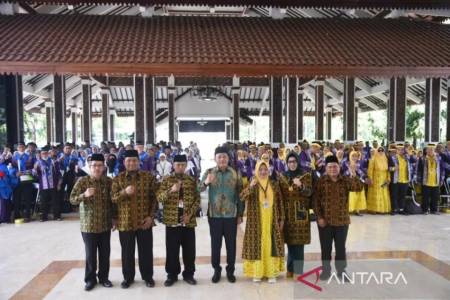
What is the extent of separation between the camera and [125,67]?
808 cm

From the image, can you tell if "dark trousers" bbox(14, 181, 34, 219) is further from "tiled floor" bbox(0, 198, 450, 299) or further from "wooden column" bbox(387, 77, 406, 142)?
"wooden column" bbox(387, 77, 406, 142)

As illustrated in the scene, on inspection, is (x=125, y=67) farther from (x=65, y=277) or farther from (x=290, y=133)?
(x=290, y=133)

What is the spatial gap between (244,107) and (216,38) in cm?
1574

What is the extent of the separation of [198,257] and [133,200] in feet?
5.80

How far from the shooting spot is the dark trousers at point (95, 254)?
4.68 meters

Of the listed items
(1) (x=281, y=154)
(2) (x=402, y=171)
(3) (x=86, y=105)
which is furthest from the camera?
(3) (x=86, y=105)

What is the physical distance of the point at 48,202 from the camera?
8852 millimetres

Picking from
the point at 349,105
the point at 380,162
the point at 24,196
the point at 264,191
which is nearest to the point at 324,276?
the point at 264,191

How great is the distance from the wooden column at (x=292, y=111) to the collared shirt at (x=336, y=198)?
29.5 feet

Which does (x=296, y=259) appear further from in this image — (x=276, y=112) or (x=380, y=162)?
(x=276, y=112)

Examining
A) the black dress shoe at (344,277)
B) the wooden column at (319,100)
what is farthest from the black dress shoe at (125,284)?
the wooden column at (319,100)

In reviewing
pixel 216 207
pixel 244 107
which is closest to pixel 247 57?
pixel 216 207

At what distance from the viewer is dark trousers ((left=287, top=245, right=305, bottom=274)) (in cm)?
497

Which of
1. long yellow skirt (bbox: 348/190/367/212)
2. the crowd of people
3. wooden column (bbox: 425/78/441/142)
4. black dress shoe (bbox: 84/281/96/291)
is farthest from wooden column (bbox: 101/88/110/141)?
black dress shoe (bbox: 84/281/96/291)
